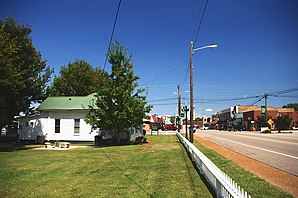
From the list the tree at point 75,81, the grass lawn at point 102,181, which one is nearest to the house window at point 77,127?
the grass lawn at point 102,181

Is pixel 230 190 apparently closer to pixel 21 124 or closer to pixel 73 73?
pixel 21 124

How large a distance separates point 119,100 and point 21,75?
10.4 m

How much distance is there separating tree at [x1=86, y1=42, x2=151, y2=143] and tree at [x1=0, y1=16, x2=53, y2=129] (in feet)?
22.5

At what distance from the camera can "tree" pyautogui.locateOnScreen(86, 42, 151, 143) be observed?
786 inches

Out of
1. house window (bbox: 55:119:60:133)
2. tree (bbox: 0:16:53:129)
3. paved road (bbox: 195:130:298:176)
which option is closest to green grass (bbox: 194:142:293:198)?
paved road (bbox: 195:130:298:176)

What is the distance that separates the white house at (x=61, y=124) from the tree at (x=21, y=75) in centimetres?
194


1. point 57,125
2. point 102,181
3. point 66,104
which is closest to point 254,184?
point 102,181

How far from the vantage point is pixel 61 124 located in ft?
84.8

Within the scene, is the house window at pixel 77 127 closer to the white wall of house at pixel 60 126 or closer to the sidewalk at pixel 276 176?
the white wall of house at pixel 60 126

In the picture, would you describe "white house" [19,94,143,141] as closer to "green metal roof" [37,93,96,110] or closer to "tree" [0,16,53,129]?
"green metal roof" [37,93,96,110]

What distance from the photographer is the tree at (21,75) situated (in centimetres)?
2002

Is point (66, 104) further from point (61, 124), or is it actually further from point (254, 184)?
point (254, 184)

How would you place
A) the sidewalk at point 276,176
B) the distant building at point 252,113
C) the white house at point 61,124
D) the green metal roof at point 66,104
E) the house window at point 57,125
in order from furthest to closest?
the distant building at point 252,113 < the house window at point 57,125 < the green metal roof at point 66,104 < the white house at point 61,124 < the sidewalk at point 276,176

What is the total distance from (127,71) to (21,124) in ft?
48.8
